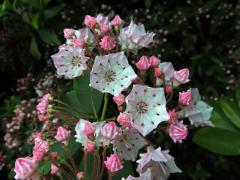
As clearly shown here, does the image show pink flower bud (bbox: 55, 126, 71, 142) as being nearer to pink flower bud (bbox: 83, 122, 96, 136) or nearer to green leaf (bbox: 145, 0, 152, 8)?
pink flower bud (bbox: 83, 122, 96, 136)

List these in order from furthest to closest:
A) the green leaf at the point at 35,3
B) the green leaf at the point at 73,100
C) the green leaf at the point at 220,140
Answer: the green leaf at the point at 35,3 → the green leaf at the point at 220,140 → the green leaf at the point at 73,100

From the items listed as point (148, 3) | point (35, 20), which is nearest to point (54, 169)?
point (35, 20)

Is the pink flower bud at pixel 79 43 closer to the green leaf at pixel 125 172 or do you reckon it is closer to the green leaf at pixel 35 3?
the green leaf at pixel 125 172

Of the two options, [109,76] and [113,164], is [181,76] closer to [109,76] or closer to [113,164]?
[109,76]

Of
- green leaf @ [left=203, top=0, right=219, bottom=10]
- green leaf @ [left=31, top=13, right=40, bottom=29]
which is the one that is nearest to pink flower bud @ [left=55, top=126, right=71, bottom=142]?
green leaf @ [left=31, top=13, right=40, bottom=29]

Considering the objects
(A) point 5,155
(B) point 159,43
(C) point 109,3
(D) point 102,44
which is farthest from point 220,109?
(A) point 5,155

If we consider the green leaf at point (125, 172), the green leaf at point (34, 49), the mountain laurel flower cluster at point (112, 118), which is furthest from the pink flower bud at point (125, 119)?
the green leaf at point (34, 49)

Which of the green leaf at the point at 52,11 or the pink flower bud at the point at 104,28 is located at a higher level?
the green leaf at the point at 52,11
